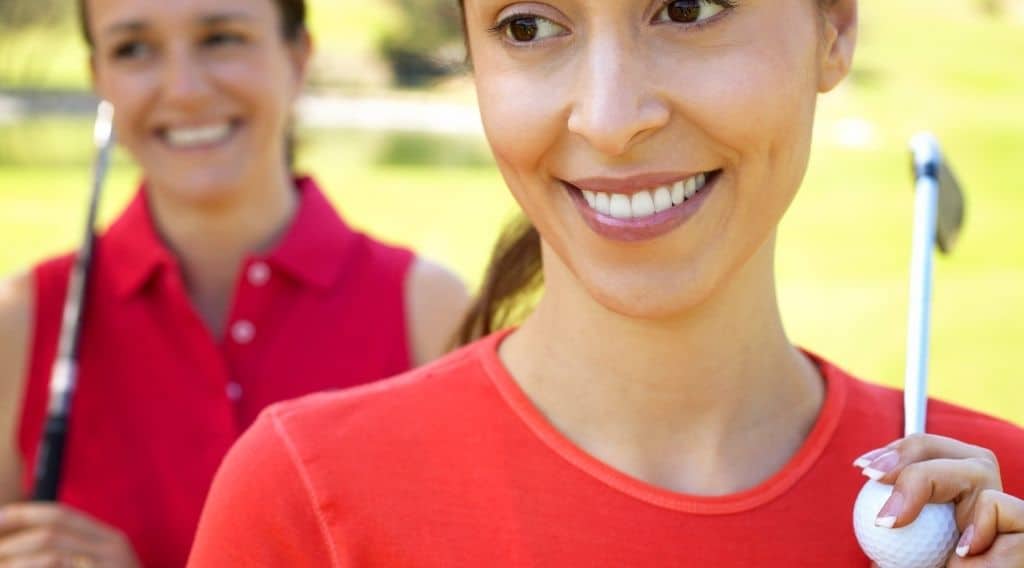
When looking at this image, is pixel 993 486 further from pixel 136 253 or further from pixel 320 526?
pixel 136 253

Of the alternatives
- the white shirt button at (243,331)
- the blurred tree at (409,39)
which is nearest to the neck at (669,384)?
the white shirt button at (243,331)

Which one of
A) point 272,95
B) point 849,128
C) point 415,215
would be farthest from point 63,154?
point 272,95

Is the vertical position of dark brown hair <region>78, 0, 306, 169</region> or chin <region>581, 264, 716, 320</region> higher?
dark brown hair <region>78, 0, 306, 169</region>

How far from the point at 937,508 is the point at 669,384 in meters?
0.31

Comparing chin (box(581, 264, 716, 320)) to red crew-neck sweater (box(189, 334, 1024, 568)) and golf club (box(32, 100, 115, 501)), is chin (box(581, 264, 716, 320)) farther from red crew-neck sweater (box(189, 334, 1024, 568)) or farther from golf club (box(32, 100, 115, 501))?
golf club (box(32, 100, 115, 501))

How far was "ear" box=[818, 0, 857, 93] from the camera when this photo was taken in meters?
1.52

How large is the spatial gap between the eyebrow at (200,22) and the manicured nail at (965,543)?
1.80 metres

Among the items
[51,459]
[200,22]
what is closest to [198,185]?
[200,22]

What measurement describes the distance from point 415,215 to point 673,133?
41.6 ft

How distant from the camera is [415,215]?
1400cm

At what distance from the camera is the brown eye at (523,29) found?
1437 millimetres

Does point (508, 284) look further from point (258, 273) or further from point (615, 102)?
point (258, 273)

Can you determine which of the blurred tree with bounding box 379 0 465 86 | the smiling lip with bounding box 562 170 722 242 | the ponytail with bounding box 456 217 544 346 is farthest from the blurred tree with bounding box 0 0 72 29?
the smiling lip with bounding box 562 170 722 242

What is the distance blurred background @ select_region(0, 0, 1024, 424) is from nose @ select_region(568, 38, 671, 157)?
391mm
